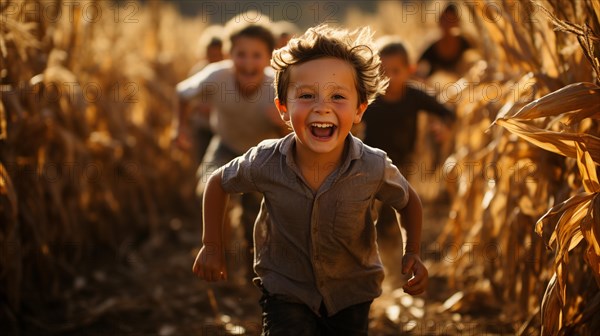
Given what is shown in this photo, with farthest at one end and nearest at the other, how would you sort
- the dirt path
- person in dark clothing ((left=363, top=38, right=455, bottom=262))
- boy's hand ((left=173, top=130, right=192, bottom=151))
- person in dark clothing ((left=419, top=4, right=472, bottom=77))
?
person in dark clothing ((left=419, top=4, right=472, bottom=77)) → person in dark clothing ((left=363, top=38, right=455, bottom=262)) → boy's hand ((left=173, top=130, right=192, bottom=151)) → the dirt path

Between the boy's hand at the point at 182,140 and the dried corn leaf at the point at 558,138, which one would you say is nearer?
the dried corn leaf at the point at 558,138

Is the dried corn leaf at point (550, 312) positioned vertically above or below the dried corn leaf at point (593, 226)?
below

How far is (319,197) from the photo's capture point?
221cm

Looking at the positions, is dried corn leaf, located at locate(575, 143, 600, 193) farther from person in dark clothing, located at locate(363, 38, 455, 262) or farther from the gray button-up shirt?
person in dark clothing, located at locate(363, 38, 455, 262)

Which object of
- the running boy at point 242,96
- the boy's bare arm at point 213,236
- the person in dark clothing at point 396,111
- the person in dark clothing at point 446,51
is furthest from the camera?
the person in dark clothing at point 446,51

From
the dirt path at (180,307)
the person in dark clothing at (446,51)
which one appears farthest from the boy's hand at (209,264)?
the person in dark clothing at (446,51)

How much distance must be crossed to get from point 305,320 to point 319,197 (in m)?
0.41

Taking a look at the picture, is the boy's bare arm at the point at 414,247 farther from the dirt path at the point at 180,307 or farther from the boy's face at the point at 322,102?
the dirt path at the point at 180,307

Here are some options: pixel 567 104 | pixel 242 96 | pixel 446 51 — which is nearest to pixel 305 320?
pixel 567 104

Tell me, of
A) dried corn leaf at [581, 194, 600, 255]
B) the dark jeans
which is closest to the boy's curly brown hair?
the dark jeans

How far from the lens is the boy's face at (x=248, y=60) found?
4184 mm

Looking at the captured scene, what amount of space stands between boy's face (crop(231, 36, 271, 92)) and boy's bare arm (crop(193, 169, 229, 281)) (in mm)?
1931

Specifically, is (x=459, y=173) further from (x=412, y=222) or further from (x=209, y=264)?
(x=209, y=264)

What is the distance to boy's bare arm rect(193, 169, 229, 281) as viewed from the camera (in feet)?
7.41
